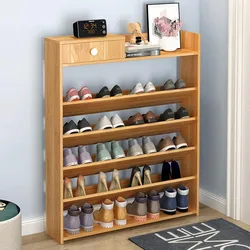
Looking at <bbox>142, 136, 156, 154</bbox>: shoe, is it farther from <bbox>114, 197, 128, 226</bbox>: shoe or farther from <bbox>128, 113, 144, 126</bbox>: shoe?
<bbox>114, 197, 128, 226</bbox>: shoe

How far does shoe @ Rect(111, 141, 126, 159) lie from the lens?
4207 mm

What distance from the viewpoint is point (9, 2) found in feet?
12.8

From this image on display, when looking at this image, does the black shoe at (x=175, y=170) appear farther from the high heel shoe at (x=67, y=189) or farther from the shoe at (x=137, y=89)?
the high heel shoe at (x=67, y=189)

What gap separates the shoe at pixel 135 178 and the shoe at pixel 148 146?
13 centimetres

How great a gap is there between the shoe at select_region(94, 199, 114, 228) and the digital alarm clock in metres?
1.00

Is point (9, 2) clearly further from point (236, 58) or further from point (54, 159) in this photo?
point (236, 58)

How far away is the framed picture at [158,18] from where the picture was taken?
170 inches

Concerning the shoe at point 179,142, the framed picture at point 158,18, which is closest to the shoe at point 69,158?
the shoe at point 179,142

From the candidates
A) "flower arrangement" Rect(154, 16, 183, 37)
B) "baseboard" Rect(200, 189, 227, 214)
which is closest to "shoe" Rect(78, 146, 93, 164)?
"flower arrangement" Rect(154, 16, 183, 37)

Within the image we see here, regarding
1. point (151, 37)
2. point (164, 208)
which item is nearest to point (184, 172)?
point (164, 208)

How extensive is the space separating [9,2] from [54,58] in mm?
395

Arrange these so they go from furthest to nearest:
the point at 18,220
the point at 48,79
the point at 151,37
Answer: the point at 151,37 → the point at 48,79 → the point at 18,220

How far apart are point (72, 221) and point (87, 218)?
0.10 m

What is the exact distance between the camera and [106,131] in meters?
4.13
